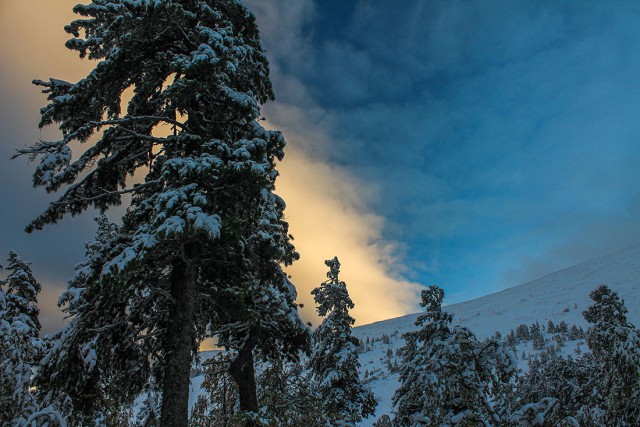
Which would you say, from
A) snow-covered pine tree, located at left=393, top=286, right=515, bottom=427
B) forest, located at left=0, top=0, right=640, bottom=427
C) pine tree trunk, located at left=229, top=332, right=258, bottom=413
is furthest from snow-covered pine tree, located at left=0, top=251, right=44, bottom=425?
snow-covered pine tree, located at left=393, top=286, right=515, bottom=427

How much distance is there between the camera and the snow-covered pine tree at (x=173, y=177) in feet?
24.5

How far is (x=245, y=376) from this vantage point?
11.3 meters

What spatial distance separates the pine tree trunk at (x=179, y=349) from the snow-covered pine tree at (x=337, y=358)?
14959mm

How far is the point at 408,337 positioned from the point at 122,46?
16579mm

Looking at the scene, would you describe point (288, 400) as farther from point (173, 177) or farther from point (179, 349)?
point (173, 177)

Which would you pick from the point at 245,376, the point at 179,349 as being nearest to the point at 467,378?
the point at 245,376

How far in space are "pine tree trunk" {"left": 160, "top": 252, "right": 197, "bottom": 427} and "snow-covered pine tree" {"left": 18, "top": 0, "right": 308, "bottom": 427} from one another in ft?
0.07

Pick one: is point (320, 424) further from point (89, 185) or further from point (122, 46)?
point (122, 46)

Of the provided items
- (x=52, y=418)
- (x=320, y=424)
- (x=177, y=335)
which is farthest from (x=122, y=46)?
(x=320, y=424)

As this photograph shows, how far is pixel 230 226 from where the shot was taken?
7.35m

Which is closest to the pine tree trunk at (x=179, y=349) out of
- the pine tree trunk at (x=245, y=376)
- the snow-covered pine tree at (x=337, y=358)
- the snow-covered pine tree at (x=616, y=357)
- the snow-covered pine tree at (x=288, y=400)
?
the snow-covered pine tree at (x=288, y=400)

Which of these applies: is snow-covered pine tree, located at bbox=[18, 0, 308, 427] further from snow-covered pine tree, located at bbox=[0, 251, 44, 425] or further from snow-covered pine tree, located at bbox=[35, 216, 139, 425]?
snow-covered pine tree, located at bbox=[0, 251, 44, 425]

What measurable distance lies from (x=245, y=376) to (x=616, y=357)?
62.1ft

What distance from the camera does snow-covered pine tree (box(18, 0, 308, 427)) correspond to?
24.5 feet
